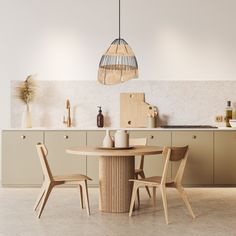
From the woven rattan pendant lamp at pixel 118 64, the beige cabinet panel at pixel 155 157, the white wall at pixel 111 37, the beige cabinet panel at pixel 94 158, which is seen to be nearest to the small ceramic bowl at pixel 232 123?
the white wall at pixel 111 37

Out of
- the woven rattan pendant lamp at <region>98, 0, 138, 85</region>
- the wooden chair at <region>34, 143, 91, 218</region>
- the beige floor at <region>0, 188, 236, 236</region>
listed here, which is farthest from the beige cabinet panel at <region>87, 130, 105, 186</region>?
the wooden chair at <region>34, 143, 91, 218</region>

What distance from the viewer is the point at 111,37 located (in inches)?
324

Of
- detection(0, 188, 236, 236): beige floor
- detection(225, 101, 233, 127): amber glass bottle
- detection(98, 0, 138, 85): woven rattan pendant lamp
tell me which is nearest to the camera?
detection(0, 188, 236, 236): beige floor

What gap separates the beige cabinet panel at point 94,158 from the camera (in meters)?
7.73

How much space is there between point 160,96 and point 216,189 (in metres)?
1.70

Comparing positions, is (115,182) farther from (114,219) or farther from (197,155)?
(197,155)

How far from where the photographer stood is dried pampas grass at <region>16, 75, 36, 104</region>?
8.12m

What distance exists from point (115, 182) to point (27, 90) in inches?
115

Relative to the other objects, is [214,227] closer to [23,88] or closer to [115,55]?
[115,55]

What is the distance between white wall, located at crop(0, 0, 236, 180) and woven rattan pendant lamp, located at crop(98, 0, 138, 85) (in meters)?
1.98

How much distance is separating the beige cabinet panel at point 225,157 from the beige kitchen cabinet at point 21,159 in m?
2.61

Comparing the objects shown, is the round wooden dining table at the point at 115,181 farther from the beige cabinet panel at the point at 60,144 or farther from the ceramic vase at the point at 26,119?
the ceramic vase at the point at 26,119

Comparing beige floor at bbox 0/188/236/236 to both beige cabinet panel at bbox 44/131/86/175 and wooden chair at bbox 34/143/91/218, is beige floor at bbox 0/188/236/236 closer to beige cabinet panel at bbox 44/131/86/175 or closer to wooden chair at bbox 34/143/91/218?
wooden chair at bbox 34/143/91/218

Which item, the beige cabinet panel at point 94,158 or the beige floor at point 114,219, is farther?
the beige cabinet panel at point 94,158
